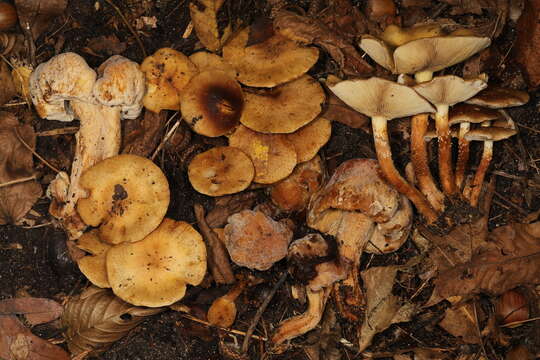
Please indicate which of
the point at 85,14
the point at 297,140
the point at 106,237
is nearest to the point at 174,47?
the point at 85,14

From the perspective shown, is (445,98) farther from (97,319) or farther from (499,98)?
(97,319)

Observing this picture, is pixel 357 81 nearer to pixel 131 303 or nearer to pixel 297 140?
pixel 297 140

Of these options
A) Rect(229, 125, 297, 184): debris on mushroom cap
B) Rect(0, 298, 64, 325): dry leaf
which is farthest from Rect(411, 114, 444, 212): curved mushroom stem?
Rect(0, 298, 64, 325): dry leaf

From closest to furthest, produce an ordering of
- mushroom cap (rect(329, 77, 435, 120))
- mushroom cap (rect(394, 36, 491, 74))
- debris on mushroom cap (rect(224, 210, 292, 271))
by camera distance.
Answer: mushroom cap (rect(394, 36, 491, 74)) < mushroom cap (rect(329, 77, 435, 120)) < debris on mushroom cap (rect(224, 210, 292, 271))

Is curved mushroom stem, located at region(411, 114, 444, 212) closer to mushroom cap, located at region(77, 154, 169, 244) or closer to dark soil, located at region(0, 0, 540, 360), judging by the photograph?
dark soil, located at region(0, 0, 540, 360)

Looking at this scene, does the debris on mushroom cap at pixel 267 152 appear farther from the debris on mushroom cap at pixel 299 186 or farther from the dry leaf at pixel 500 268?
the dry leaf at pixel 500 268

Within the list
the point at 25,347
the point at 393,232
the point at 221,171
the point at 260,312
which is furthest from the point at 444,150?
the point at 25,347
